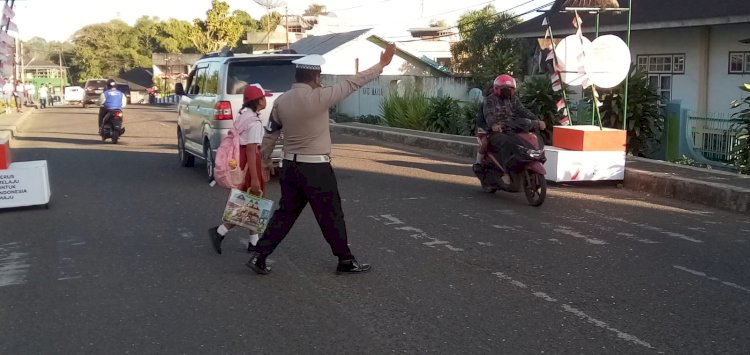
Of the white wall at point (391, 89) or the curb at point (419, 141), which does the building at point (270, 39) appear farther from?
the curb at point (419, 141)

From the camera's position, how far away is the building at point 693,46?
19281 mm

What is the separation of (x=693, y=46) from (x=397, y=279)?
16.2 meters

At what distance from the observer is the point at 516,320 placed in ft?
19.5

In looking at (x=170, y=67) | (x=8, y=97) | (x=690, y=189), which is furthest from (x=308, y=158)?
(x=170, y=67)

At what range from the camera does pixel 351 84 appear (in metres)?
6.77

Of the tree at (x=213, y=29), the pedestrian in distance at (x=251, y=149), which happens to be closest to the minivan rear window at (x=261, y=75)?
the pedestrian in distance at (x=251, y=149)

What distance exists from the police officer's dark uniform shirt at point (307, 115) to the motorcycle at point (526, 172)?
431 centimetres

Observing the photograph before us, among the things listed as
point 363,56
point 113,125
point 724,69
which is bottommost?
point 113,125

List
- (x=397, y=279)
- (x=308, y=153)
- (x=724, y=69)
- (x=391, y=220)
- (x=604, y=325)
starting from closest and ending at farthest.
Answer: (x=604, y=325), (x=308, y=153), (x=397, y=279), (x=391, y=220), (x=724, y=69)

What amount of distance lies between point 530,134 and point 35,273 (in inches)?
247

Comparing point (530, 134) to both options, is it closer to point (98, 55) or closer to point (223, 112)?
point (223, 112)

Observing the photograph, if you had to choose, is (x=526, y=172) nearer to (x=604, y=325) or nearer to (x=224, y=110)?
(x=224, y=110)

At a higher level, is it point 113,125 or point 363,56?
point 363,56

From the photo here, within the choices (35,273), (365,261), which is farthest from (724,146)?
(35,273)
